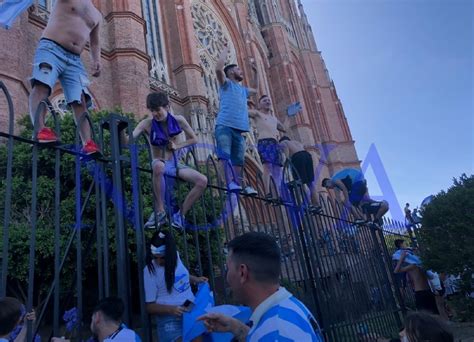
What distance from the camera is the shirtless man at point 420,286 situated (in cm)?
650

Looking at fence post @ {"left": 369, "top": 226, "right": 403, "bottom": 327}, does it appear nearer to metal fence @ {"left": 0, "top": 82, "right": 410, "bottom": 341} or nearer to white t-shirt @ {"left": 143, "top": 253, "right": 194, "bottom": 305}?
metal fence @ {"left": 0, "top": 82, "right": 410, "bottom": 341}

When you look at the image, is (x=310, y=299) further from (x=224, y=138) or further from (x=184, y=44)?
(x=184, y=44)

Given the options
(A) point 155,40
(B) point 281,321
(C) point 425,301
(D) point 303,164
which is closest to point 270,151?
(D) point 303,164

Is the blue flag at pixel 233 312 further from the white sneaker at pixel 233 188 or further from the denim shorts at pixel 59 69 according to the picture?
the denim shorts at pixel 59 69

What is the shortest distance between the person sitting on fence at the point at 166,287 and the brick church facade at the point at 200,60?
815 centimetres

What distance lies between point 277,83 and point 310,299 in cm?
2479

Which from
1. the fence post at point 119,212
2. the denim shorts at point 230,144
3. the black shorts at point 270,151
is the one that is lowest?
the fence post at point 119,212

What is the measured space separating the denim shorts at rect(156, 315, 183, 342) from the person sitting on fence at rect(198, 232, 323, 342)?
0.93 meters

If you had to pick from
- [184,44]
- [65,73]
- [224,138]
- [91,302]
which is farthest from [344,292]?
[184,44]

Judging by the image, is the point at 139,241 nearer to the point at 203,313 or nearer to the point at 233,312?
the point at 203,313

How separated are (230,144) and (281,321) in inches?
145

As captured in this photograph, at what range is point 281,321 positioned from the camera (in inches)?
58.6

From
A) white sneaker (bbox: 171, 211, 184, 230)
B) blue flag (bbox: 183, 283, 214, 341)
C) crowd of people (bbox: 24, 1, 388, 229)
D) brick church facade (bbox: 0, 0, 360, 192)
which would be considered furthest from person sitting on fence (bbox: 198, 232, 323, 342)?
brick church facade (bbox: 0, 0, 360, 192)

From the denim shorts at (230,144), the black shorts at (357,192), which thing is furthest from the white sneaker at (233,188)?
the black shorts at (357,192)
